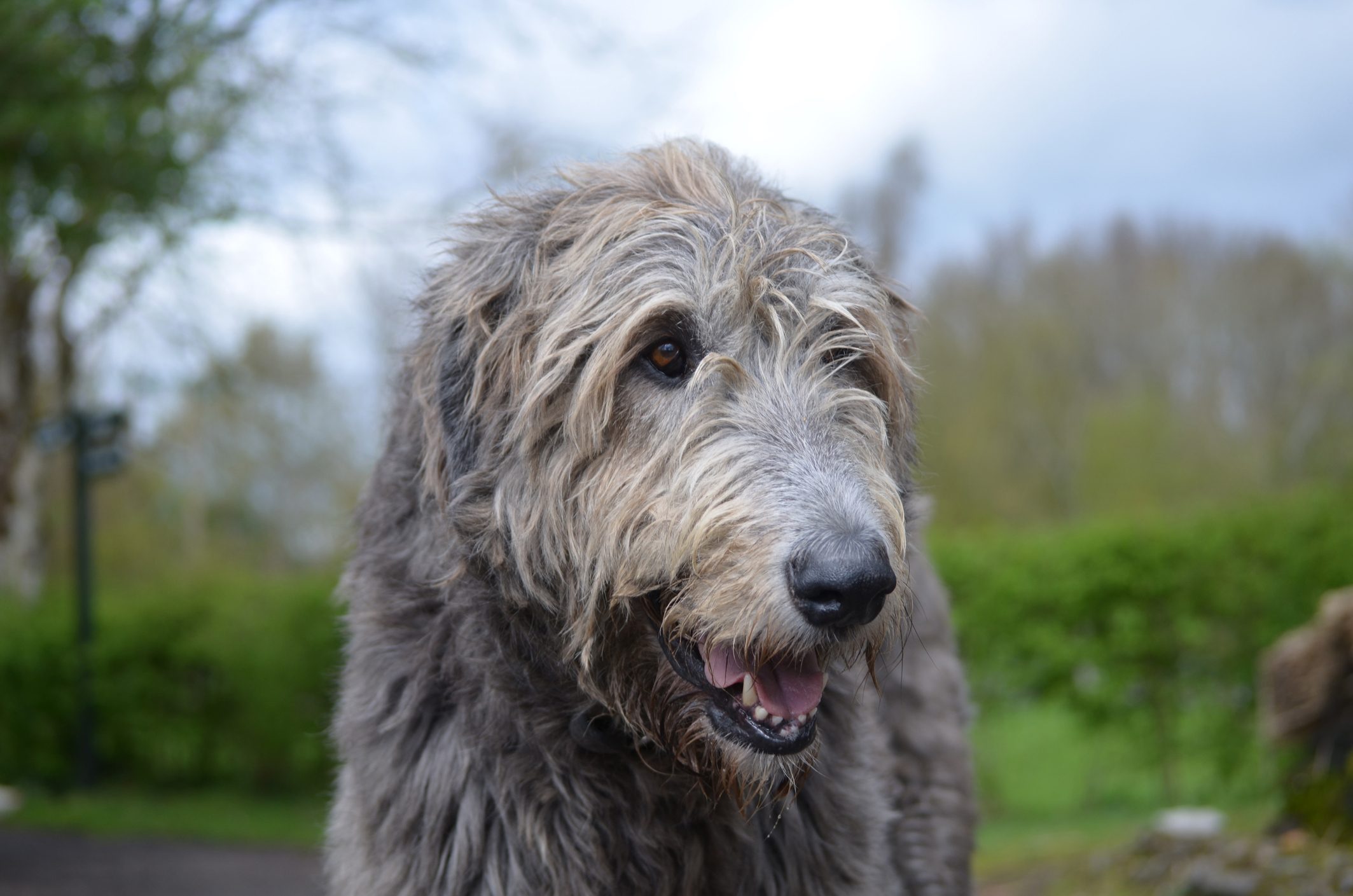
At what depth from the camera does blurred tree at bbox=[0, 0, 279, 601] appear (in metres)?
9.52

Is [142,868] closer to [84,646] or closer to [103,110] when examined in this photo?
[84,646]

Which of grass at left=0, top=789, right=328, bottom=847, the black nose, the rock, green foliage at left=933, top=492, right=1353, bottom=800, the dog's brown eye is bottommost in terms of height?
grass at left=0, top=789, right=328, bottom=847

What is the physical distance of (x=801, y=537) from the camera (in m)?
2.24

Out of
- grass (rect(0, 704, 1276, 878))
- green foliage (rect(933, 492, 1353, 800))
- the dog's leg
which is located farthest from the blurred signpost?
the dog's leg

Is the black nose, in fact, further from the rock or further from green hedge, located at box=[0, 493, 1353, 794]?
green hedge, located at box=[0, 493, 1353, 794]

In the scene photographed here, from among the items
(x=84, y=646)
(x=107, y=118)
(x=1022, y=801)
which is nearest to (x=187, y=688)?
(x=84, y=646)

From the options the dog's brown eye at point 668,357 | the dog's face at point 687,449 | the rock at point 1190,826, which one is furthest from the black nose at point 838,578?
the rock at point 1190,826

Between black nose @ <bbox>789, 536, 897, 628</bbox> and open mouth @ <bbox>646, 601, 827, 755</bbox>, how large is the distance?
0.72 feet

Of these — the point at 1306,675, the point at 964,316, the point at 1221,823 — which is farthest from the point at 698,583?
the point at 964,316

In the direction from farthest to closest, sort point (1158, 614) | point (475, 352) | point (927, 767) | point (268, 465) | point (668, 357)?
point (268, 465)
point (1158, 614)
point (927, 767)
point (475, 352)
point (668, 357)

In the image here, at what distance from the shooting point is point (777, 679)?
8.10 feet

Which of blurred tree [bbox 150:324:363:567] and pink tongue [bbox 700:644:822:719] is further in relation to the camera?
blurred tree [bbox 150:324:363:567]

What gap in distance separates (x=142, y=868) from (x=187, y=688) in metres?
4.54

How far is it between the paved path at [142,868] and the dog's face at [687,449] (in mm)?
8219
